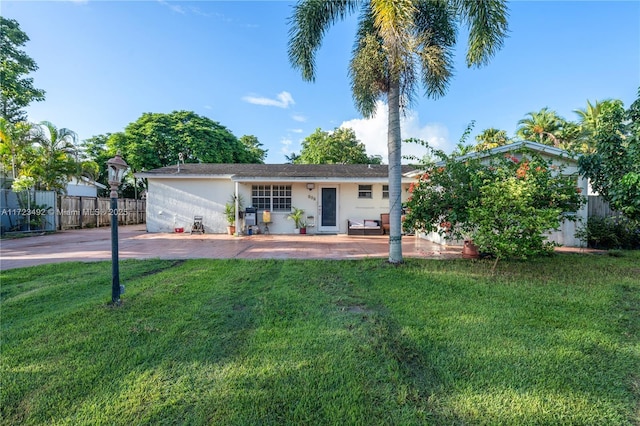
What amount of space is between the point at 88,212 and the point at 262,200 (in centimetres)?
1152

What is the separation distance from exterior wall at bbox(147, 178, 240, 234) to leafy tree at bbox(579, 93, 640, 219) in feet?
41.2

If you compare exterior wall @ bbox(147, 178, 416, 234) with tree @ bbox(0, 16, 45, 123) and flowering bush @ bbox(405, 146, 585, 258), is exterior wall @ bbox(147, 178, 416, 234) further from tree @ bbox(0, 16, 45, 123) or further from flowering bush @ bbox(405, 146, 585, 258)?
tree @ bbox(0, 16, 45, 123)

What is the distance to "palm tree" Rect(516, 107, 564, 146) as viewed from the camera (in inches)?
851

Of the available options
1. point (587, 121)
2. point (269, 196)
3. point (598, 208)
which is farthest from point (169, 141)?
point (587, 121)

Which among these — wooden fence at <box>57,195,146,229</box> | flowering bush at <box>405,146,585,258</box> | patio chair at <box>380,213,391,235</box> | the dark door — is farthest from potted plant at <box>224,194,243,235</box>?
wooden fence at <box>57,195,146,229</box>

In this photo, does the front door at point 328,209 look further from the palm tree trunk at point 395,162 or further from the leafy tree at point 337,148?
the leafy tree at point 337,148

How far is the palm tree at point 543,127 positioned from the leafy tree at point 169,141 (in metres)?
25.5

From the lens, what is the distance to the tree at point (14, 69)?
1723 cm

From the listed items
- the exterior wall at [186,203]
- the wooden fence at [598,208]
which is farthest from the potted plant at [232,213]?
the wooden fence at [598,208]

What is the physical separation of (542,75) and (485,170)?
25.1 feet

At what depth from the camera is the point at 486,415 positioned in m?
2.00

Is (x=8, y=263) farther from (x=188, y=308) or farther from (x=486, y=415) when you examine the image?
(x=486, y=415)

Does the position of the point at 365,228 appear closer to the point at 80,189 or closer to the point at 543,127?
the point at 543,127

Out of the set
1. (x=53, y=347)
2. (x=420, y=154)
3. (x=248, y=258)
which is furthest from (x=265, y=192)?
(x=53, y=347)
